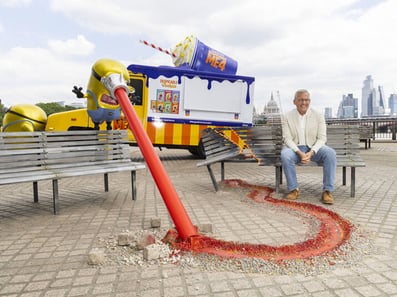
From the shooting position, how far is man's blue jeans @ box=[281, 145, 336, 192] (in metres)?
4.32

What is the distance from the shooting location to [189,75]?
973 centimetres

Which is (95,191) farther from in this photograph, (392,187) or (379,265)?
(392,187)

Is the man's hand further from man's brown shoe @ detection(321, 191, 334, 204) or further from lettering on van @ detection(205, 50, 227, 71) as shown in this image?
lettering on van @ detection(205, 50, 227, 71)

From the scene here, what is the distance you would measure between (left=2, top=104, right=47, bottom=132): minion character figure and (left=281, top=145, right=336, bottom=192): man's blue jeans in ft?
15.1

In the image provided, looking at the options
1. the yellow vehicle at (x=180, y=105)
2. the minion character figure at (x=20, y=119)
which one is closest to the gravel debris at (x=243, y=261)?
the minion character figure at (x=20, y=119)

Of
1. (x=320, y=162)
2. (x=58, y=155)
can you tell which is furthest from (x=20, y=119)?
(x=320, y=162)

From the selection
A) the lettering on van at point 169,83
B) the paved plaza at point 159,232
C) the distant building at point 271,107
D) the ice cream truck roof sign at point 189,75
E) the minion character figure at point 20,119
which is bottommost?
the paved plaza at point 159,232

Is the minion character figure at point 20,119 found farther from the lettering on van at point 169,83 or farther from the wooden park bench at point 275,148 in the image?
the lettering on van at point 169,83

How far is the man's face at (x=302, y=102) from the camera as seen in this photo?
457 centimetres

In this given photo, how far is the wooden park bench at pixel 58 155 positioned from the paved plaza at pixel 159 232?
470 mm

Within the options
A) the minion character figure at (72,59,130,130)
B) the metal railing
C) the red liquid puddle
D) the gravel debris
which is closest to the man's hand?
the red liquid puddle

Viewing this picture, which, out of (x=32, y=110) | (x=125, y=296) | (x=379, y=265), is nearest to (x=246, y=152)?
(x=379, y=265)

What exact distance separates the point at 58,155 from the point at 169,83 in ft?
19.5

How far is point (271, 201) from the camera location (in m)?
4.38
